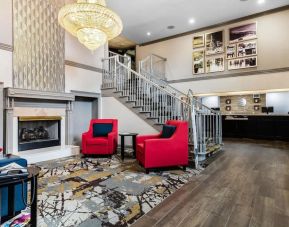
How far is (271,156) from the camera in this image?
5234 millimetres

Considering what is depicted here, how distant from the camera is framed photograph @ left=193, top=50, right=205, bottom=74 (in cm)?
886

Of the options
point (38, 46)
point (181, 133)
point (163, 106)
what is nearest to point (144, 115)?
point (163, 106)

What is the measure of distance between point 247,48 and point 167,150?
20.4 feet

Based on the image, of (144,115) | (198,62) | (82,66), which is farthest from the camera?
(198,62)

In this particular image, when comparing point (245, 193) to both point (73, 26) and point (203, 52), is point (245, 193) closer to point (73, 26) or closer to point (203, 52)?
point (73, 26)

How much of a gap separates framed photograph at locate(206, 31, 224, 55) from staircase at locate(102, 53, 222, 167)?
11.3 ft

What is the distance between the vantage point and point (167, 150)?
4.05 meters

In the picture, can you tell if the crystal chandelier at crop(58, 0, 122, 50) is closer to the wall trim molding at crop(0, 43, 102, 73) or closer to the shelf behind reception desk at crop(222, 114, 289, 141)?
the wall trim molding at crop(0, 43, 102, 73)

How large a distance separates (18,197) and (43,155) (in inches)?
118

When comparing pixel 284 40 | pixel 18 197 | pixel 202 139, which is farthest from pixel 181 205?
pixel 284 40

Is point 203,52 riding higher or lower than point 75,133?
higher

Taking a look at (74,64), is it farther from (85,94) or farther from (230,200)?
(230,200)

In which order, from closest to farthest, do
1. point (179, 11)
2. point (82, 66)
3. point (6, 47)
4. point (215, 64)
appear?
point (6, 47), point (82, 66), point (179, 11), point (215, 64)

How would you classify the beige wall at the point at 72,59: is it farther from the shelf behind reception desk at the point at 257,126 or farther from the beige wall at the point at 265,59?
the shelf behind reception desk at the point at 257,126
